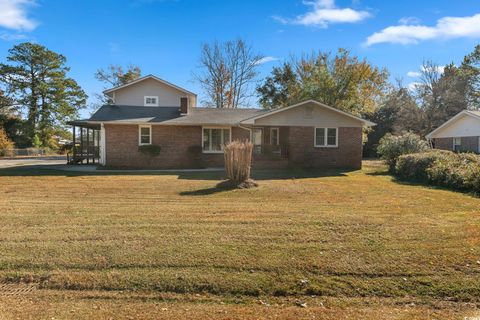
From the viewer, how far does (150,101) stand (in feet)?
79.0

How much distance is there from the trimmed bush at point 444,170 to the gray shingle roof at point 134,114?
44.7 ft

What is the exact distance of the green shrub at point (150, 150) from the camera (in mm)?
20044

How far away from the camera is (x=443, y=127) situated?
30484 mm

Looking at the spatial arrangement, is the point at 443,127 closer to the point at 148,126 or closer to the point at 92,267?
the point at 148,126

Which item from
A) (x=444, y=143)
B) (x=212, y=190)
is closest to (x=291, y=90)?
(x=444, y=143)

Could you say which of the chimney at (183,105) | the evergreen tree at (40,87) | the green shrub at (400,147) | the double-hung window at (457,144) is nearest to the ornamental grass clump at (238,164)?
the green shrub at (400,147)

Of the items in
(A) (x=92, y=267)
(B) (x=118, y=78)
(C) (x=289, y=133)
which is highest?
→ (B) (x=118, y=78)

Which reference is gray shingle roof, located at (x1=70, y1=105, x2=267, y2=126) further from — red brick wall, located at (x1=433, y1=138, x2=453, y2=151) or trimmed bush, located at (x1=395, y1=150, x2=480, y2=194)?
red brick wall, located at (x1=433, y1=138, x2=453, y2=151)

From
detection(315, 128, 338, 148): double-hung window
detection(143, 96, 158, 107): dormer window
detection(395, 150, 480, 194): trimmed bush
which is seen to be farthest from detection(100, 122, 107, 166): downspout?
detection(395, 150, 480, 194): trimmed bush

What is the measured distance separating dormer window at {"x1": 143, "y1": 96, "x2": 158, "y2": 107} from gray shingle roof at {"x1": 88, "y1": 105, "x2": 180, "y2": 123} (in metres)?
0.52

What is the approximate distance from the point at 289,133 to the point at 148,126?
8378 millimetres

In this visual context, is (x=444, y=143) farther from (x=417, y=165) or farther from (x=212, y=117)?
(x=212, y=117)

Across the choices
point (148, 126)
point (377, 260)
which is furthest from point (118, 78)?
point (377, 260)

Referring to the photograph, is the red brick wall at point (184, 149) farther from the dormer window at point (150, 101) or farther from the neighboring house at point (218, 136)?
the dormer window at point (150, 101)
